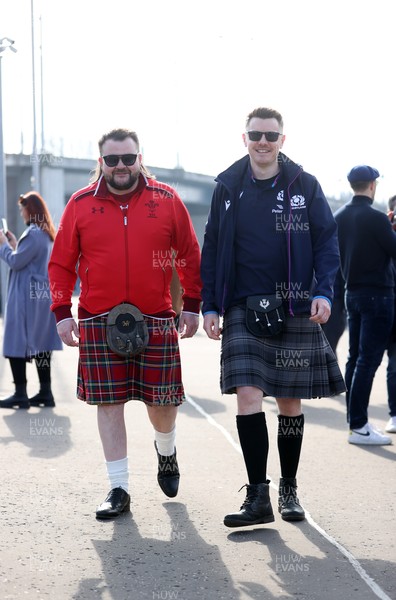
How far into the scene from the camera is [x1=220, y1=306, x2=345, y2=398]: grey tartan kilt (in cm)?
516

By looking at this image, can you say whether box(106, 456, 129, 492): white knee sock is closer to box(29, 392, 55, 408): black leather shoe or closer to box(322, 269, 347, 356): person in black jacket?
box(29, 392, 55, 408): black leather shoe

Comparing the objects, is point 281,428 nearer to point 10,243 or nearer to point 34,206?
point 34,206

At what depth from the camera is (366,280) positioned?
24.9 ft

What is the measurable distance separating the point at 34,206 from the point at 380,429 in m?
3.38

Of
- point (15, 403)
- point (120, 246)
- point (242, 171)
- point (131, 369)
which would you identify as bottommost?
point (15, 403)

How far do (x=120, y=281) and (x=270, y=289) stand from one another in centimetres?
74

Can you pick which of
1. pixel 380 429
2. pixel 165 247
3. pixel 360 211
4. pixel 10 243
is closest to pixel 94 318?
pixel 165 247

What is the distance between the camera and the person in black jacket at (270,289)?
5.16m
